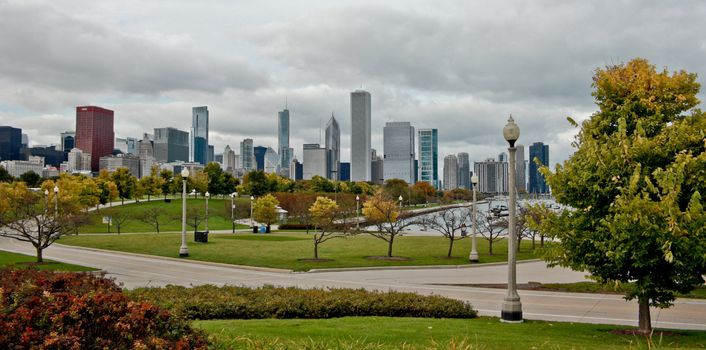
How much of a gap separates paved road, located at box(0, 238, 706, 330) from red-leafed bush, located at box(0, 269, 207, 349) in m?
12.7

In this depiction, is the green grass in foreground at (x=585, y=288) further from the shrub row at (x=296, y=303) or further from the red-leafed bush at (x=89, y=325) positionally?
the red-leafed bush at (x=89, y=325)

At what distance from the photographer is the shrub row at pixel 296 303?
14.2 metres

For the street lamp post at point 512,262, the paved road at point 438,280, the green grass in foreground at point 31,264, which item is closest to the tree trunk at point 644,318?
the paved road at point 438,280

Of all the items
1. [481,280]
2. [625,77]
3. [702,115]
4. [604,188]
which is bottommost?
→ [481,280]

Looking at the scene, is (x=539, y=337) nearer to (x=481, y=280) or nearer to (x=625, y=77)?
(x=625, y=77)

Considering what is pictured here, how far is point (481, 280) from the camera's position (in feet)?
83.9

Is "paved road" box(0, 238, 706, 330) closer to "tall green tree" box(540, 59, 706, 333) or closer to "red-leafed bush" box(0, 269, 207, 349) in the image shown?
"tall green tree" box(540, 59, 706, 333)

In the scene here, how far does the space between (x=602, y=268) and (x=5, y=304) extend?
12.2 m

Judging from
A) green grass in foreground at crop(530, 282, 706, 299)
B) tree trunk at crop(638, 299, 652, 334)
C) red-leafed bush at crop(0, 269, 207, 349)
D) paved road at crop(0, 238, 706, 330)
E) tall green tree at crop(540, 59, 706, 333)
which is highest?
tall green tree at crop(540, 59, 706, 333)

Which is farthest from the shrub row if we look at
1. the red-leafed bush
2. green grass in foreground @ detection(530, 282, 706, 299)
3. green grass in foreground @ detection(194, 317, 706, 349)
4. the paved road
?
green grass in foreground @ detection(530, 282, 706, 299)

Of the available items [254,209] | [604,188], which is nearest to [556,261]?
[604,188]

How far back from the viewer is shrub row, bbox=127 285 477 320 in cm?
1424

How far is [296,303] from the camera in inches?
578

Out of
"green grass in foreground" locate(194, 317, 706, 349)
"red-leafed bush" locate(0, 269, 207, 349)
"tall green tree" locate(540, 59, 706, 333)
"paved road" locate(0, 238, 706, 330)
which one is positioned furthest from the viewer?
"paved road" locate(0, 238, 706, 330)
